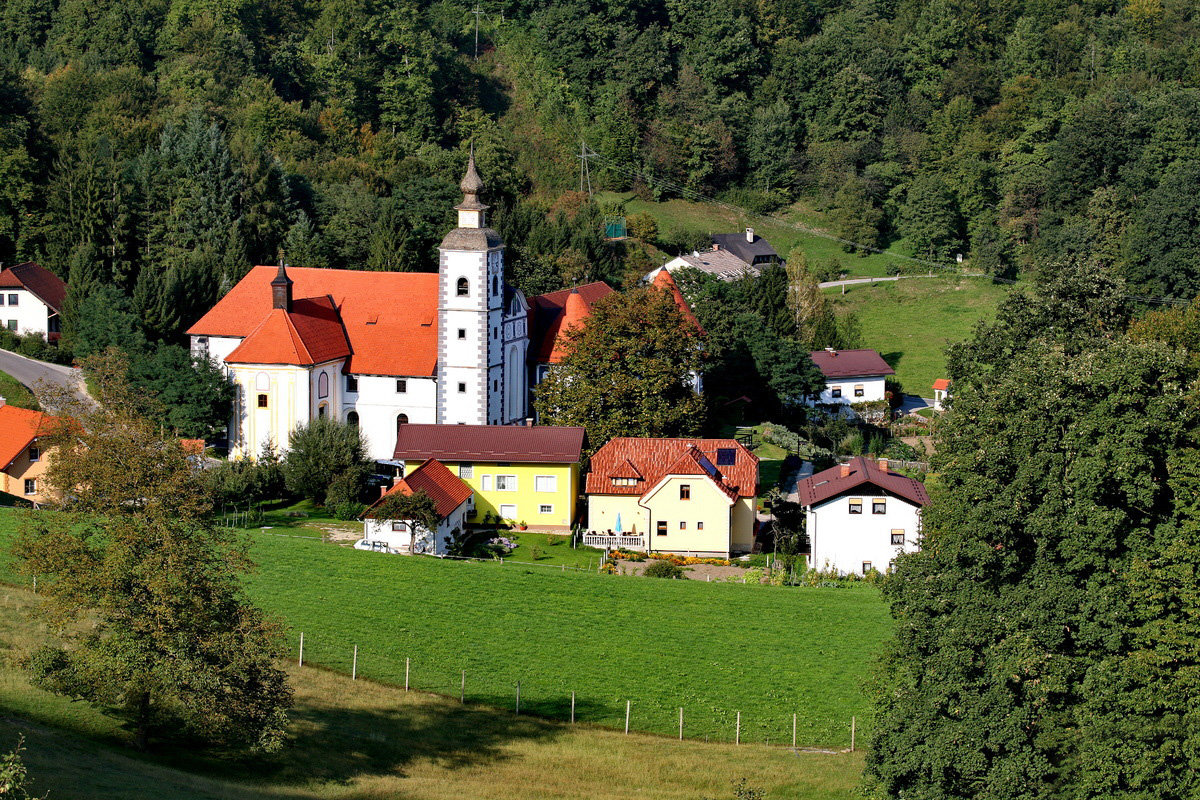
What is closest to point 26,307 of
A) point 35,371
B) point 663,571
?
point 35,371

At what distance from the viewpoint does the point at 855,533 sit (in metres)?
48.1

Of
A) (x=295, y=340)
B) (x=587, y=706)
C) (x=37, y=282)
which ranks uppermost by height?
(x=37, y=282)

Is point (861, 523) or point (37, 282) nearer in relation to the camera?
point (861, 523)

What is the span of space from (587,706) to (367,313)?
26.8 m

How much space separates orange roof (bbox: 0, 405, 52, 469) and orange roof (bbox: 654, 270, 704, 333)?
24424 millimetres

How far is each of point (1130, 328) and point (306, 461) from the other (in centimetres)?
2642

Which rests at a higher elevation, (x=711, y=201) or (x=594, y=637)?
(x=711, y=201)

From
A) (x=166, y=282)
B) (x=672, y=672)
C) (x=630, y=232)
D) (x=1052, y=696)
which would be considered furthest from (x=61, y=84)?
(x=1052, y=696)

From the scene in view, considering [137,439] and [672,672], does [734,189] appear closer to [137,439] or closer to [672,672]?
[672,672]

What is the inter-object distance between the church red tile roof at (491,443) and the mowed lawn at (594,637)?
246 inches

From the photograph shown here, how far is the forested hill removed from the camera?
73125 mm

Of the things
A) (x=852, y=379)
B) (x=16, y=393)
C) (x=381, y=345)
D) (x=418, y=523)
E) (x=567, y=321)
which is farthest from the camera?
(x=852, y=379)

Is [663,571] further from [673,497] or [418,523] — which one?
[418,523]

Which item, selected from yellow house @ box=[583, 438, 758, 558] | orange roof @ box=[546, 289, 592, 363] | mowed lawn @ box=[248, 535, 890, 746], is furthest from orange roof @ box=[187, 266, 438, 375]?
mowed lawn @ box=[248, 535, 890, 746]
